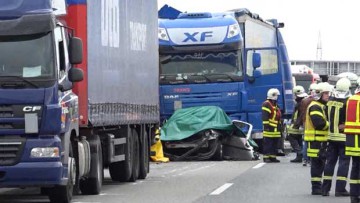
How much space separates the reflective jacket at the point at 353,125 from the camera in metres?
14.3

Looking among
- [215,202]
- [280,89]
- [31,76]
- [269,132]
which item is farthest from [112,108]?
[280,89]

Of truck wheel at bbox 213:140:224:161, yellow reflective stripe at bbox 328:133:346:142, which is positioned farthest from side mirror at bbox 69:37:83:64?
truck wheel at bbox 213:140:224:161

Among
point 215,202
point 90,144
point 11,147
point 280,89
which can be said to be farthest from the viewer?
point 280,89

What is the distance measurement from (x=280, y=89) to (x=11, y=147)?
18.3 meters

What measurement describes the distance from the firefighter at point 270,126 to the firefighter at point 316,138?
10.6 meters

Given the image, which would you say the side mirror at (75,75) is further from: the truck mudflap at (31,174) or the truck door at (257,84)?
the truck door at (257,84)

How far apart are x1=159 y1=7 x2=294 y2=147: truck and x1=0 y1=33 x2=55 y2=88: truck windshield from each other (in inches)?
596

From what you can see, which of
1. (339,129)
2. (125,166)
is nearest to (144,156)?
(125,166)

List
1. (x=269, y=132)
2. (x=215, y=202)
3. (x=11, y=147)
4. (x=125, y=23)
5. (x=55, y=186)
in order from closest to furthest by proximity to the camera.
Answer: (x=11, y=147), (x=55, y=186), (x=215, y=202), (x=125, y=23), (x=269, y=132)

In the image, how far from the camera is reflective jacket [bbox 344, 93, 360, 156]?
46.9ft

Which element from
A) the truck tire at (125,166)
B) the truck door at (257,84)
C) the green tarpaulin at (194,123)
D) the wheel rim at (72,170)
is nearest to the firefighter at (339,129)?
the wheel rim at (72,170)

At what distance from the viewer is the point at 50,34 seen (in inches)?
520

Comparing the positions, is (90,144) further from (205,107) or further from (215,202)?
(205,107)

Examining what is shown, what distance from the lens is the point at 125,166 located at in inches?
748
